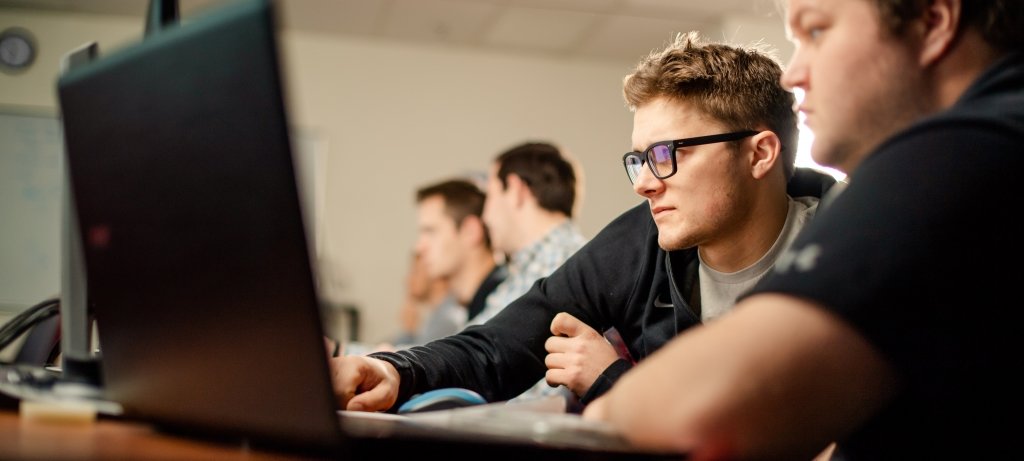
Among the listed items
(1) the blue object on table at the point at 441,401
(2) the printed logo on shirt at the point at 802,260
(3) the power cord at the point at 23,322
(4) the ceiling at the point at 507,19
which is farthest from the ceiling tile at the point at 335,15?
(2) the printed logo on shirt at the point at 802,260

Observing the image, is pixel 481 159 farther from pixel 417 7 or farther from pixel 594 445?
pixel 594 445

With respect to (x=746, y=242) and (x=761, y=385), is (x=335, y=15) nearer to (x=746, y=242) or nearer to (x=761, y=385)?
(x=746, y=242)

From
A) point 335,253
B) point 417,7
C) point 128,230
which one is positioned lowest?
point 128,230

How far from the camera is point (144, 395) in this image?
29.2 inches

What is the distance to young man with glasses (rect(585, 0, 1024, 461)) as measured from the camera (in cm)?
60

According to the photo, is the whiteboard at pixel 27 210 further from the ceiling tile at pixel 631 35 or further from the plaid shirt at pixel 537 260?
the ceiling tile at pixel 631 35

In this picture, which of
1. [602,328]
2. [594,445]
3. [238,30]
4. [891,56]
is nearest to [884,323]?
[594,445]

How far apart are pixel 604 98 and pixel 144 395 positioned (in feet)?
17.7

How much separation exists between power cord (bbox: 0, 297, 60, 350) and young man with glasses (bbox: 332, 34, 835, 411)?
576mm

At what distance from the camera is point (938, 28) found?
32.7 inches

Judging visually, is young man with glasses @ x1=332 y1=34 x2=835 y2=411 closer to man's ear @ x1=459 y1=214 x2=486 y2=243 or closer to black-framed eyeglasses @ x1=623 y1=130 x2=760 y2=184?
black-framed eyeglasses @ x1=623 y1=130 x2=760 y2=184

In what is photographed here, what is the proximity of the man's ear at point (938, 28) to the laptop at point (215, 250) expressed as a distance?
495 millimetres

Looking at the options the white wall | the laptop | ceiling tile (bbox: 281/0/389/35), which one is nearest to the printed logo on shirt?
the laptop

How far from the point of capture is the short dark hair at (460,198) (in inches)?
176
